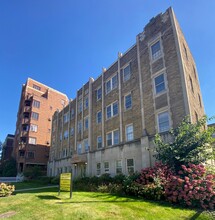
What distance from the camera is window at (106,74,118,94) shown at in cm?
2354

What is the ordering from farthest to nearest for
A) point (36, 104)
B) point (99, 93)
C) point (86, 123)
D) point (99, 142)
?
point (36, 104), point (86, 123), point (99, 93), point (99, 142)

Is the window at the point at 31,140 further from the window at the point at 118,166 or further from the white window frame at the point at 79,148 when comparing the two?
the window at the point at 118,166

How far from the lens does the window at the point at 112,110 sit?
877 inches

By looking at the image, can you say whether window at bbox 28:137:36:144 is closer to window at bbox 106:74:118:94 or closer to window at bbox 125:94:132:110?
window at bbox 106:74:118:94

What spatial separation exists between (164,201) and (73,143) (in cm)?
2321

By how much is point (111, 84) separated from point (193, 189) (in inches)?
689

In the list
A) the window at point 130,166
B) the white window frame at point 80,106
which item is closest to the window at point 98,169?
the window at point 130,166

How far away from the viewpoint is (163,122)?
52.0 ft

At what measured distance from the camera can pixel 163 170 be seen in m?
11.5

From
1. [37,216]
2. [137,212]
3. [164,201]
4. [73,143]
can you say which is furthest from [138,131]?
[73,143]

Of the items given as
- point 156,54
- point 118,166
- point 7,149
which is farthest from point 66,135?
point 7,149

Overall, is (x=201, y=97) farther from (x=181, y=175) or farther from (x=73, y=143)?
(x=73, y=143)

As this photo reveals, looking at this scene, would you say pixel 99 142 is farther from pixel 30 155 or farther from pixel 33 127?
pixel 33 127

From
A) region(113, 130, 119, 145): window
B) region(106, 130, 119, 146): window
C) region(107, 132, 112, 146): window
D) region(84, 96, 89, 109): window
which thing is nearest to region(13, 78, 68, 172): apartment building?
region(84, 96, 89, 109): window
